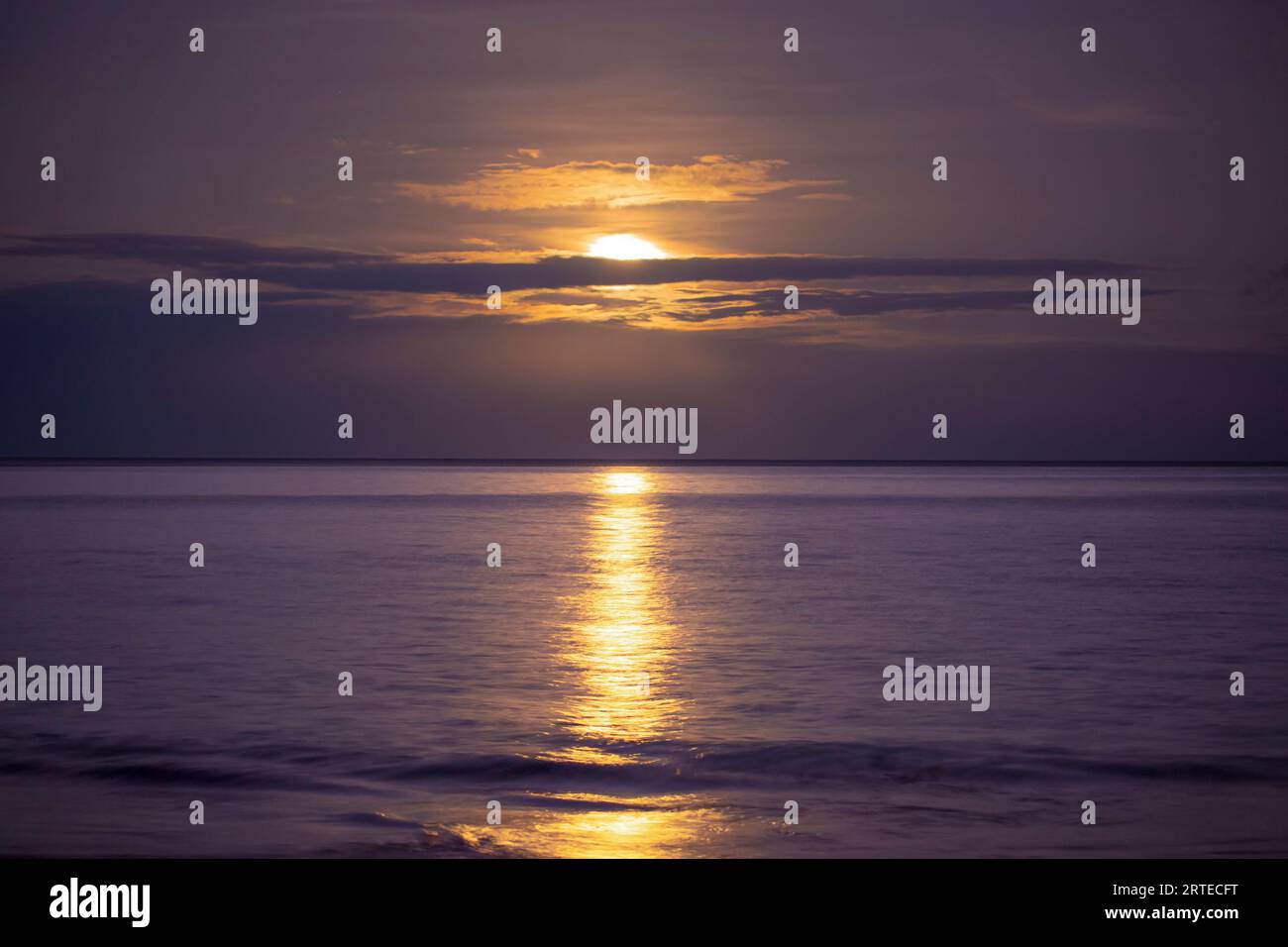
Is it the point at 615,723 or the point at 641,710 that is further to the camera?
the point at 641,710

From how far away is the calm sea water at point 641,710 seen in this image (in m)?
10.3

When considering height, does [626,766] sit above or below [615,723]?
below

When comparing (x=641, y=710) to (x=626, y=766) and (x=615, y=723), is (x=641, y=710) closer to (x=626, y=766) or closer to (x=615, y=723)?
(x=615, y=723)

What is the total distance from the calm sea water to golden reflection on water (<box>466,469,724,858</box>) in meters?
0.05

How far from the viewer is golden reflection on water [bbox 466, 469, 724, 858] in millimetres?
9844

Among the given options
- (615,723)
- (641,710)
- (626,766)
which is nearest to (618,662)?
(641,710)

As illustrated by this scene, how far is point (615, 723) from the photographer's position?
553 inches

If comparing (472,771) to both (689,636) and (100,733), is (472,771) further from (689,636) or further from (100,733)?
(689,636)

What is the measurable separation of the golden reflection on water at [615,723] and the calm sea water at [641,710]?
0.05 metres

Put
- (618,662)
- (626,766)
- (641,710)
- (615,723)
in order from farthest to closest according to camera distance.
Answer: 1. (618,662)
2. (641,710)
3. (615,723)
4. (626,766)

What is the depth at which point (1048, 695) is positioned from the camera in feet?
51.4

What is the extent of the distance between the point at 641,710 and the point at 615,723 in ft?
1.98

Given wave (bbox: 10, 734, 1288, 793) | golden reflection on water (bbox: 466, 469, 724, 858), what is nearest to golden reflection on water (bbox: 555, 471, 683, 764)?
golden reflection on water (bbox: 466, 469, 724, 858)

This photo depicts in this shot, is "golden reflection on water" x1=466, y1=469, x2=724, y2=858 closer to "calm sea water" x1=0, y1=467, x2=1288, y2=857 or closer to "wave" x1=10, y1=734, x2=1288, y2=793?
"calm sea water" x1=0, y1=467, x2=1288, y2=857
